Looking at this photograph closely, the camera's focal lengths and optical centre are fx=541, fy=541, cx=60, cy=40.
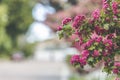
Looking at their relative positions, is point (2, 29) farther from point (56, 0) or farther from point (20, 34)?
point (56, 0)

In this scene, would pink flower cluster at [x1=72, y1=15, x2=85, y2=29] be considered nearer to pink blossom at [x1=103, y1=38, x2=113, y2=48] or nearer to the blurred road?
pink blossom at [x1=103, y1=38, x2=113, y2=48]

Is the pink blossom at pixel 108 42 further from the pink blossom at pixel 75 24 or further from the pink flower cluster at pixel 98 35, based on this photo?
the pink blossom at pixel 75 24

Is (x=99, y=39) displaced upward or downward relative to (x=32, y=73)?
downward

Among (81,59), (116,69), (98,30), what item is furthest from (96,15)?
(116,69)

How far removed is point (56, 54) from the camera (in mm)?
58062

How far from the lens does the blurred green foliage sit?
42219mm

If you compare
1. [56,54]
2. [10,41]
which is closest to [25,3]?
[10,41]

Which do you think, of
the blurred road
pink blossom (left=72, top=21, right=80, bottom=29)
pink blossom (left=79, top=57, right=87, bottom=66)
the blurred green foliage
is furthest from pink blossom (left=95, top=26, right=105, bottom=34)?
the blurred green foliage

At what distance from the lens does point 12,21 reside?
43.7 metres

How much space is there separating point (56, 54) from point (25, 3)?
16.4 metres

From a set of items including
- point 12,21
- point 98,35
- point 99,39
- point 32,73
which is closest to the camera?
point 99,39

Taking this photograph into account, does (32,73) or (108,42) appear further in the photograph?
(32,73)

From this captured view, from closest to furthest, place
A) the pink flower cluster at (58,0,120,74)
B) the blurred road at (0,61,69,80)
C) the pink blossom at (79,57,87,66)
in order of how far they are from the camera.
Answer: the pink flower cluster at (58,0,120,74) < the pink blossom at (79,57,87,66) < the blurred road at (0,61,69,80)

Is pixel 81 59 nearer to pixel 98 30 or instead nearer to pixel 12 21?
pixel 98 30
